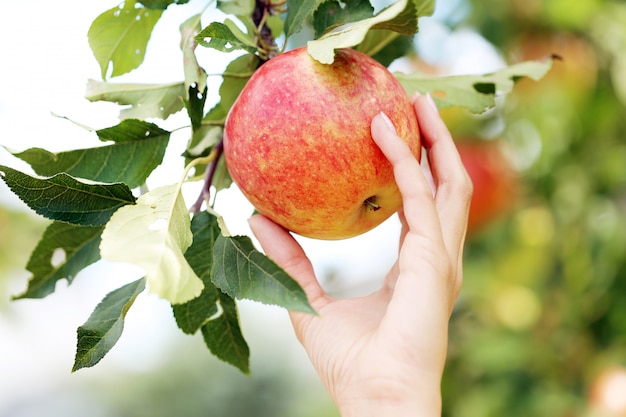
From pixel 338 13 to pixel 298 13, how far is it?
0.05m

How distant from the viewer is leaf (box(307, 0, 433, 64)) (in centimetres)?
69

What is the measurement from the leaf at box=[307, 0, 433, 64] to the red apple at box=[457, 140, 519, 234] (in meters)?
1.65

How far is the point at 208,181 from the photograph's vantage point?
0.87 m

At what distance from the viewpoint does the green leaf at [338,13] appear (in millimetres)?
A: 784

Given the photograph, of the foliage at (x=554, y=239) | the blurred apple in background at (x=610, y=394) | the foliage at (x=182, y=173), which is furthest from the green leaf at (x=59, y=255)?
the blurred apple in background at (x=610, y=394)

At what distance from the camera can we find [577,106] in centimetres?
224

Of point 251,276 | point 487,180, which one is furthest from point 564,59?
point 251,276

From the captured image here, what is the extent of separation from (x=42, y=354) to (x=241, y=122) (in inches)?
343

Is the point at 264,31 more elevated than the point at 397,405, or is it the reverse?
the point at 264,31

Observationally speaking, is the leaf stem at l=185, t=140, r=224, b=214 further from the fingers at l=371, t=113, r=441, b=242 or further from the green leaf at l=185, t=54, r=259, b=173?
the fingers at l=371, t=113, r=441, b=242

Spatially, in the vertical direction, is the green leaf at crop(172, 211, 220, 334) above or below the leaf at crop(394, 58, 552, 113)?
below

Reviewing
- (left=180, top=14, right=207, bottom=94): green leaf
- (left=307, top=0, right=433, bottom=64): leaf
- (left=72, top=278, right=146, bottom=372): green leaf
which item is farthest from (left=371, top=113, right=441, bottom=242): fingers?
(left=72, top=278, right=146, bottom=372): green leaf

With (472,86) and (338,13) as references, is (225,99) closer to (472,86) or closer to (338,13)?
(338,13)

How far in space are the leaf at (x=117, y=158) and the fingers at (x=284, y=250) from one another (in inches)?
6.1
